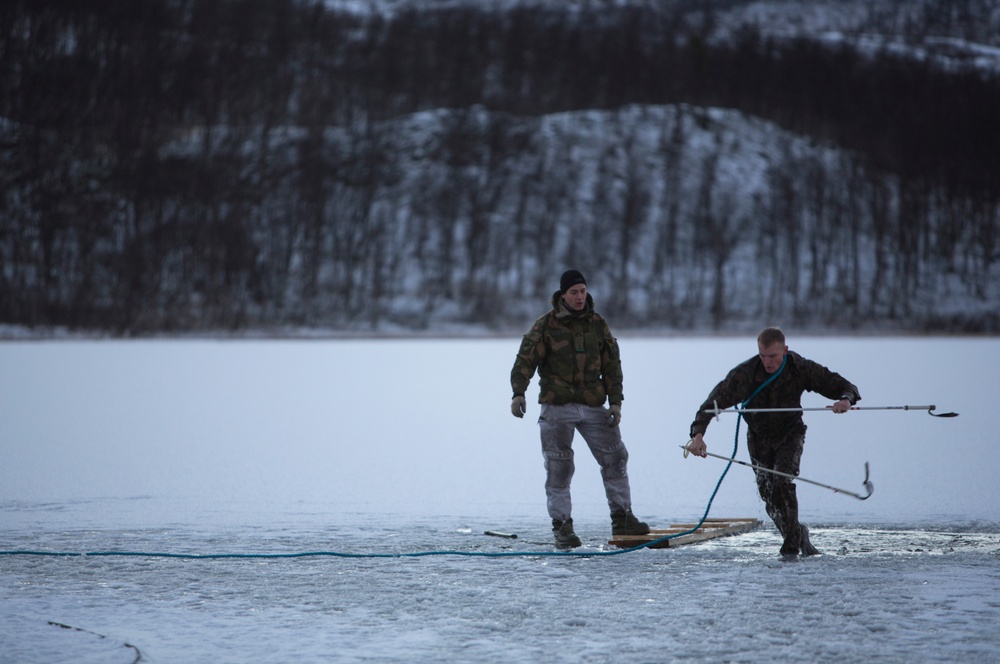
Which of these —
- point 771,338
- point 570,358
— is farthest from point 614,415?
point 771,338

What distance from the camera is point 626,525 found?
7.06 metres

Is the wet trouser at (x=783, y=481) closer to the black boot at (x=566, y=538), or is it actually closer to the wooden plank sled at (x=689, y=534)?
the wooden plank sled at (x=689, y=534)

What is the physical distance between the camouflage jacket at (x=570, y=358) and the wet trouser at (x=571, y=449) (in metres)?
0.08

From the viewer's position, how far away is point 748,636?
15.7 ft

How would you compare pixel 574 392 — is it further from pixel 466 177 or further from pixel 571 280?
pixel 466 177

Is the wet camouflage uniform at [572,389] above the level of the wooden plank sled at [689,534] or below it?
above

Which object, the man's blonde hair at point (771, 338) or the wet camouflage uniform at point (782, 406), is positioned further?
the wet camouflage uniform at point (782, 406)

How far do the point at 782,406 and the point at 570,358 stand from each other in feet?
4.38

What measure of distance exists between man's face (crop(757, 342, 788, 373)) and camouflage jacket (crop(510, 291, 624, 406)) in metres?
1.05

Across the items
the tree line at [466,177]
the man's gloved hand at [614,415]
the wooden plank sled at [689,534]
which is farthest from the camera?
the tree line at [466,177]

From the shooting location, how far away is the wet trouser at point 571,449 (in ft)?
23.2

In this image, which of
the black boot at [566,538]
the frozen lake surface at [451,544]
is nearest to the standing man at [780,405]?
the frozen lake surface at [451,544]

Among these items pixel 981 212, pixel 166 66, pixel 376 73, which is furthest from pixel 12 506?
pixel 166 66

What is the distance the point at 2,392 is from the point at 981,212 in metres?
72.2
